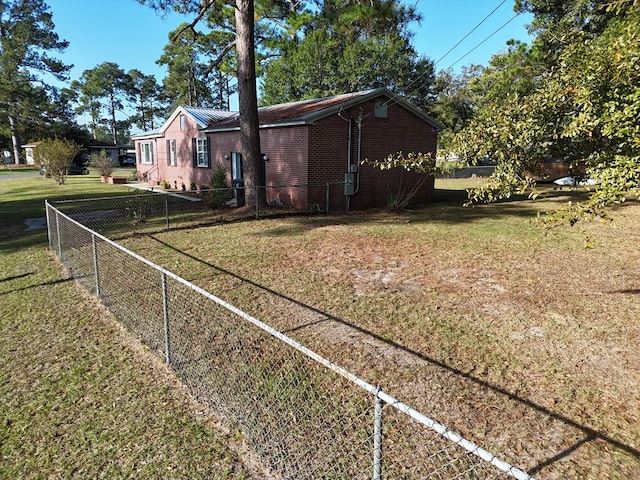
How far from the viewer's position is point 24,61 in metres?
46.2

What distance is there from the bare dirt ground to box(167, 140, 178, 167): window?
582 inches

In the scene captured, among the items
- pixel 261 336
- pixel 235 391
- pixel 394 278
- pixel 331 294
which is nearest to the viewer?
pixel 235 391

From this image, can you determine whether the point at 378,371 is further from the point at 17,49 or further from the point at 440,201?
the point at 17,49

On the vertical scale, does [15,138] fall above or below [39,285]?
above

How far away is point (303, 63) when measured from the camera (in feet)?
107

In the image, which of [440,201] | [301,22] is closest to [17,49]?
[301,22]

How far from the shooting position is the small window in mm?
15312

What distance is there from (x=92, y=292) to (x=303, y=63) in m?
29.7

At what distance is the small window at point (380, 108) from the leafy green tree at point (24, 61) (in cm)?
4473

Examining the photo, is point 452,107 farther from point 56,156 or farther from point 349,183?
point 56,156

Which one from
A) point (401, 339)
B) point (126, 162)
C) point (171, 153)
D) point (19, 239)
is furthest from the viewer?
point (126, 162)

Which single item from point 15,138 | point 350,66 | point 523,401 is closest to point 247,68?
point 523,401

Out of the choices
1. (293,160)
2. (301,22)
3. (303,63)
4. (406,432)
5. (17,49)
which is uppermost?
(17,49)

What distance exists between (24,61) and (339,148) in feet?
158
